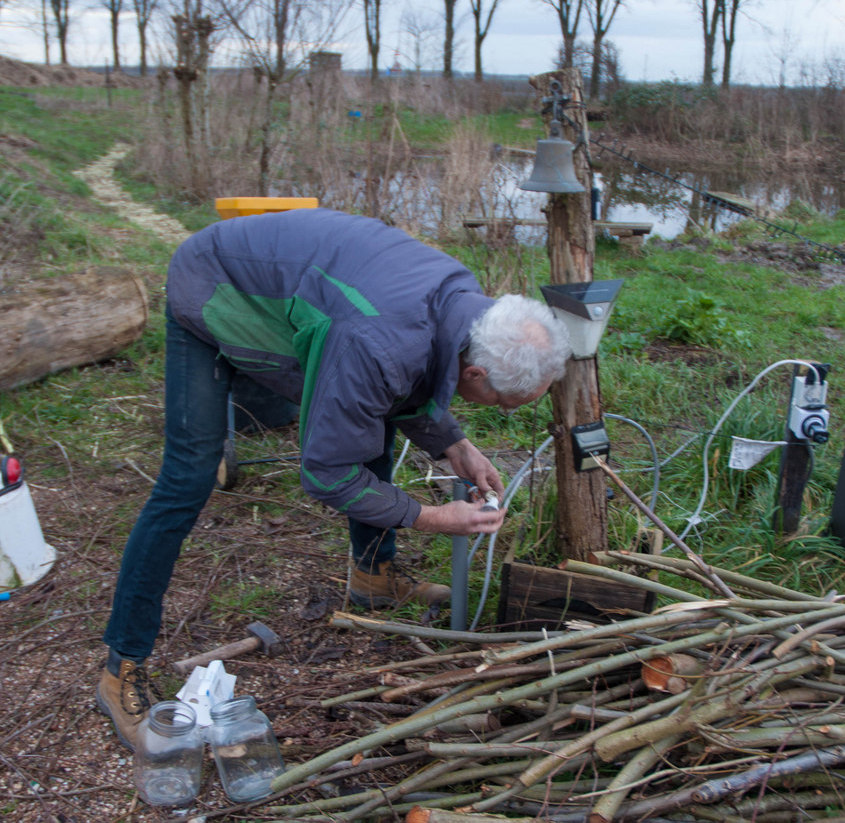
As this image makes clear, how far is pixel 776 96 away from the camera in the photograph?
19.1 m

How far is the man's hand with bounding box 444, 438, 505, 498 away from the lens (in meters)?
2.59

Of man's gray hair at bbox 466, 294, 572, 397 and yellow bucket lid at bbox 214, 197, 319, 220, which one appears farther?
yellow bucket lid at bbox 214, 197, 319, 220

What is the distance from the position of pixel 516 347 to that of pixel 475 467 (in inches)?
28.8

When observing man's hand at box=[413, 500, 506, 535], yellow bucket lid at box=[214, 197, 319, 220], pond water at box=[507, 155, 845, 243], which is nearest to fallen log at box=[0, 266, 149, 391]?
yellow bucket lid at box=[214, 197, 319, 220]

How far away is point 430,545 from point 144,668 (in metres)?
1.38

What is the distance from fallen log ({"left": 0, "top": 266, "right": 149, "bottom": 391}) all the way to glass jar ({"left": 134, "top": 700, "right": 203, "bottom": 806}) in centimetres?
300

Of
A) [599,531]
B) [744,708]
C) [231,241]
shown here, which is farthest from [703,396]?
[231,241]

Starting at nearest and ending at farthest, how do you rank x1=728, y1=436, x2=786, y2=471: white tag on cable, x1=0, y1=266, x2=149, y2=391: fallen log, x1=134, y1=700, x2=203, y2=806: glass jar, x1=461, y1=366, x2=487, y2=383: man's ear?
x1=461, y1=366, x2=487, y2=383: man's ear
x1=134, y1=700, x2=203, y2=806: glass jar
x1=728, y1=436, x2=786, y2=471: white tag on cable
x1=0, y1=266, x2=149, y2=391: fallen log

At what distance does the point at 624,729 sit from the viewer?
1.95m

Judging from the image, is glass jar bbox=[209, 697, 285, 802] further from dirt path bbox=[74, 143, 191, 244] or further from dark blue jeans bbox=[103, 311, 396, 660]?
dirt path bbox=[74, 143, 191, 244]

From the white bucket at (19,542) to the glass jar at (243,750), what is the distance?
1.22 m

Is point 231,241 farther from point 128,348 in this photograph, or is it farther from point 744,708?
point 128,348

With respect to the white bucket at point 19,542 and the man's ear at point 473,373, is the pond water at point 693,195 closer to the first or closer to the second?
the white bucket at point 19,542

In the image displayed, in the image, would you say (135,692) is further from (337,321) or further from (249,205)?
(249,205)
